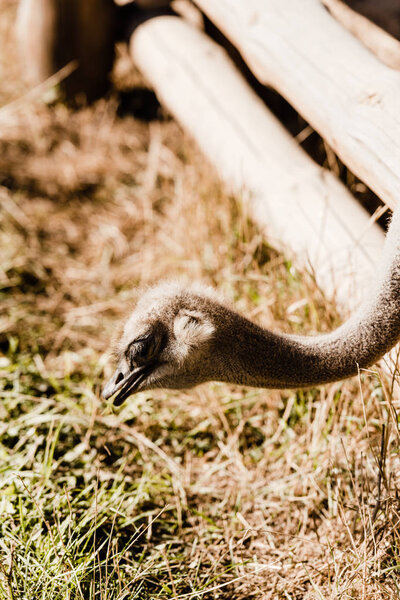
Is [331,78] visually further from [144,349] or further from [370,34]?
[144,349]

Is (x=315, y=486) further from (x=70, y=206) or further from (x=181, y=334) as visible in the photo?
(x=70, y=206)

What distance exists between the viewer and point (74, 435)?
269cm

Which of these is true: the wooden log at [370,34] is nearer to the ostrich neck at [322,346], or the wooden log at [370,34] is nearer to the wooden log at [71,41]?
the ostrich neck at [322,346]

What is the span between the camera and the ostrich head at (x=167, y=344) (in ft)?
5.91

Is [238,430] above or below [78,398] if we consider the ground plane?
above

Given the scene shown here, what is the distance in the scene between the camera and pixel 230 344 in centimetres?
184

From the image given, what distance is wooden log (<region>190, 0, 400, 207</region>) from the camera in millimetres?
2094

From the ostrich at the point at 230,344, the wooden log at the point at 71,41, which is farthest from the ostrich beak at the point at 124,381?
the wooden log at the point at 71,41

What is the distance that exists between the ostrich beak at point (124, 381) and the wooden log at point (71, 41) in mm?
3365

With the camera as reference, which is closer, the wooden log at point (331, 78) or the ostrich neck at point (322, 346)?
the ostrich neck at point (322, 346)

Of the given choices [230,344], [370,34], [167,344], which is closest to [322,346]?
[230,344]

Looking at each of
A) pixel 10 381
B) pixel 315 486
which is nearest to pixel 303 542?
pixel 315 486

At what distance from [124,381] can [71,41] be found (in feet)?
11.3

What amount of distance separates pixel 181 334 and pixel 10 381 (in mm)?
1406
